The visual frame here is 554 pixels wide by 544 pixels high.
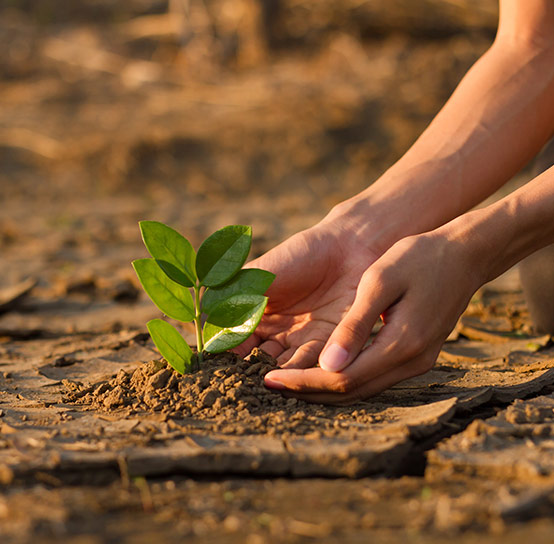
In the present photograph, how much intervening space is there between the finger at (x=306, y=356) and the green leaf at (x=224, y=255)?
31 cm

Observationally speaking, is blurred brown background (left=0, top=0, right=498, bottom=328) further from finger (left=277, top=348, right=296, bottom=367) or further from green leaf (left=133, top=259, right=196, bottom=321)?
green leaf (left=133, top=259, right=196, bottom=321)

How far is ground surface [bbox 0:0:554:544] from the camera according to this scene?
1.27 meters

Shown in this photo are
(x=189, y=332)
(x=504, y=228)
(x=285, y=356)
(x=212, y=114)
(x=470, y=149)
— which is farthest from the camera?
(x=212, y=114)

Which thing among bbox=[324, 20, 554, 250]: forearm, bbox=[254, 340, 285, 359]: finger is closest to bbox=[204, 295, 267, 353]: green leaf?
bbox=[254, 340, 285, 359]: finger

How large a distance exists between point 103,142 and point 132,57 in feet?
6.81

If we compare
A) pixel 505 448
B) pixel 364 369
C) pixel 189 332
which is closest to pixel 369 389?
pixel 364 369

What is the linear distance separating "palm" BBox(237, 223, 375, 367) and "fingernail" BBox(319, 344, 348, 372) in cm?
31

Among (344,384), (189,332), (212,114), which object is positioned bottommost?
(344,384)

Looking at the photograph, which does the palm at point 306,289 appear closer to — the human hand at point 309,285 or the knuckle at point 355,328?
the human hand at point 309,285

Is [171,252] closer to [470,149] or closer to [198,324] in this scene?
[198,324]

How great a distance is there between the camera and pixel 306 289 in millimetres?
2178

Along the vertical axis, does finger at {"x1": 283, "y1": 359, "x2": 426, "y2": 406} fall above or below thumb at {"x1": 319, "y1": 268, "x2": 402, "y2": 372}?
below

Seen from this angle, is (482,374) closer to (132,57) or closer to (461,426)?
(461,426)

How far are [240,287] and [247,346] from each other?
1.30 ft
